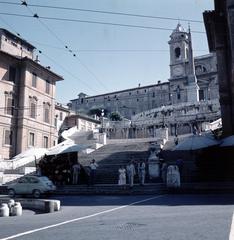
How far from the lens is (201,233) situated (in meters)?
7.15

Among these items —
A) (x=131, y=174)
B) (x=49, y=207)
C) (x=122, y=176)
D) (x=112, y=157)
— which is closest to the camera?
(x=49, y=207)

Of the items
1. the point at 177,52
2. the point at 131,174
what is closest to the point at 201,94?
the point at 177,52

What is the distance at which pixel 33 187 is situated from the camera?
67.6ft

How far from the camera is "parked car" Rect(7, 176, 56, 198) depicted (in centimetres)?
2033

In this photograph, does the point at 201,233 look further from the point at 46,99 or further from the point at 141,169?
the point at 46,99

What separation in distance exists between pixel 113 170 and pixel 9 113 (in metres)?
16.2

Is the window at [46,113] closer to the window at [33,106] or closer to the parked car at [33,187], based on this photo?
the window at [33,106]

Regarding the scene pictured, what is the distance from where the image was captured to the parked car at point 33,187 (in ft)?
66.7

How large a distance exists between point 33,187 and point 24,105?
18.3 m

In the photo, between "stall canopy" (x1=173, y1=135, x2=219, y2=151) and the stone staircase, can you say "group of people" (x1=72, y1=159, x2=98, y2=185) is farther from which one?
"stall canopy" (x1=173, y1=135, x2=219, y2=151)

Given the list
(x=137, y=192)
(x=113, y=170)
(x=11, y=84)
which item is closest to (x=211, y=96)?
(x=11, y=84)

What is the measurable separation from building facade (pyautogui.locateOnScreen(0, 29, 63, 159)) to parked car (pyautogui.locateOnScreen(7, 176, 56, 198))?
14.2 metres

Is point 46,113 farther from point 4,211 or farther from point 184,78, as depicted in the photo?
point 184,78

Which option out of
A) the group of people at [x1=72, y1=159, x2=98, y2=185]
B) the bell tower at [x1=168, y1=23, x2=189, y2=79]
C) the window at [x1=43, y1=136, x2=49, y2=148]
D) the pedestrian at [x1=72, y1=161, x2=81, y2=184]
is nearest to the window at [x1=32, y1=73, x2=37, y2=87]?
the window at [x1=43, y1=136, x2=49, y2=148]
